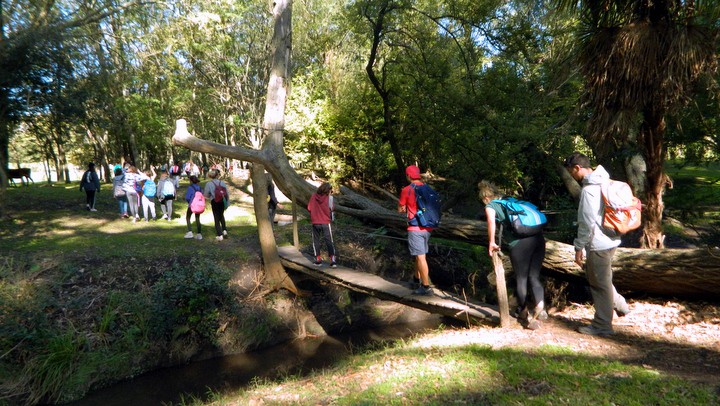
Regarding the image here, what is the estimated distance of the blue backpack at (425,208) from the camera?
19.6ft

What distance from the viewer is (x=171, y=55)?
20531 millimetres

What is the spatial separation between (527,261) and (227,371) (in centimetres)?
605

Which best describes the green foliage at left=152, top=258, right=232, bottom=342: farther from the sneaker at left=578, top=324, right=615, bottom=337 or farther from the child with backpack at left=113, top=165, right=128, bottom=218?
the sneaker at left=578, top=324, right=615, bottom=337

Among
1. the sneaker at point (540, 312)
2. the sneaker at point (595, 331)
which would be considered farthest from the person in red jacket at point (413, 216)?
the sneaker at point (595, 331)

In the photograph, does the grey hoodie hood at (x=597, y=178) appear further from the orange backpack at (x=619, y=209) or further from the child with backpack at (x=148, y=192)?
the child with backpack at (x=148, y=192)

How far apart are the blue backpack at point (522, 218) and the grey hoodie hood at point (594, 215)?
49cm

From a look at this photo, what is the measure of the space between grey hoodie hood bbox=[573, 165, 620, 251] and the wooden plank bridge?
1540 millimetres

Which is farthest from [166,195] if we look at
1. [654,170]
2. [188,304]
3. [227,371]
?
[654,170]

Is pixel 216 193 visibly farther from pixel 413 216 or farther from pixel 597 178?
pixel 597 178

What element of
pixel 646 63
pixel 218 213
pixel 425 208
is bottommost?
pixel 218 213

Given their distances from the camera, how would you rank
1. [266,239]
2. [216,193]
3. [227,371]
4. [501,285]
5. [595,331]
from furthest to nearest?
[216,193] → [266,239] → [227,371] → [501,285] → [595,331]

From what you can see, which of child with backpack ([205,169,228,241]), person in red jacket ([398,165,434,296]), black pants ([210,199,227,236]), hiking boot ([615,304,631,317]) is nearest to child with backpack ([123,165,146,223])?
black pants ([210,199,227,236])

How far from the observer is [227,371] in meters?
8.34

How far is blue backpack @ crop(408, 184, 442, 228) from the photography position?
235 inches
